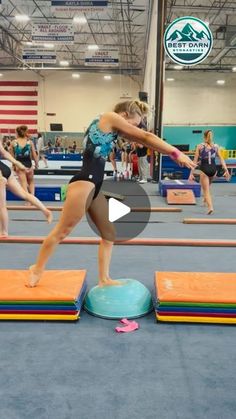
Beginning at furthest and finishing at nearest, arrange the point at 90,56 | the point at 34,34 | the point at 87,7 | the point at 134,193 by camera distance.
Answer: the point at 90,56 < the point at 34,34 < the point at 87,7 < the point at 134,193

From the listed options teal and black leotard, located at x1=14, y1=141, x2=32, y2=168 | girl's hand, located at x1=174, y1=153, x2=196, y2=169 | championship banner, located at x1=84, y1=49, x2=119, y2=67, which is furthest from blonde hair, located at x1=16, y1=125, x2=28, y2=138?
championship banner, located at x1=84, y1=49, x2=119, y2=67

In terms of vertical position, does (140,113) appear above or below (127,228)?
above

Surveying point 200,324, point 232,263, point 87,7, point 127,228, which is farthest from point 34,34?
point 200,324

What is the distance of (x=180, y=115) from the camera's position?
81.6 feet

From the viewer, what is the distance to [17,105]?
26.2 meters

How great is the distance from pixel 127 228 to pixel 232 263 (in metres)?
2.12

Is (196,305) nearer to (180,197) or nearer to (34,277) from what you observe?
(34,277)

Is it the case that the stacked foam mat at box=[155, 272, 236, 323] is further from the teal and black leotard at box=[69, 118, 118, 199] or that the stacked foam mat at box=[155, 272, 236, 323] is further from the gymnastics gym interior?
the teal and black leotard at box=[69, 118, 118, 199]

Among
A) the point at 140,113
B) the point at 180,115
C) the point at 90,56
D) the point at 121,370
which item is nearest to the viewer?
the point at 121,370

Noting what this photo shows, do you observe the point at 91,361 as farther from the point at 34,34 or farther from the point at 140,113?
the point at 34,34

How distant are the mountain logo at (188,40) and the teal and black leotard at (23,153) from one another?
14.2 ft

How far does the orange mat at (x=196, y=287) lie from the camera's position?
104 inches

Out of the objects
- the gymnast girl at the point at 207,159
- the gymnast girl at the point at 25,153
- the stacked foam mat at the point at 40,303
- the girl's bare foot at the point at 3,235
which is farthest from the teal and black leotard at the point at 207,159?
the stacked foam mat at the point at 40,303

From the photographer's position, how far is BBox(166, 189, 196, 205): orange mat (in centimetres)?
828
